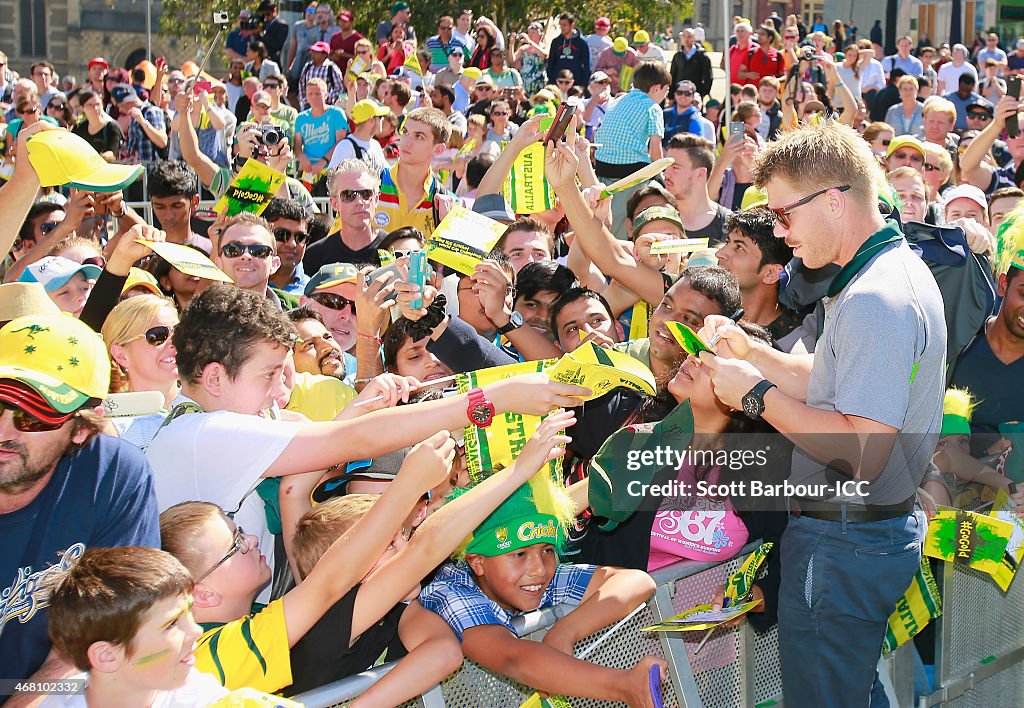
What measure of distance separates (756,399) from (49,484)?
1.79 meters

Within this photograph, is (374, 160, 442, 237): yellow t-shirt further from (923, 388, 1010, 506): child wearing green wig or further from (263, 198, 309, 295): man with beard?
(923, 388, 1010, 506): child wearing green wig

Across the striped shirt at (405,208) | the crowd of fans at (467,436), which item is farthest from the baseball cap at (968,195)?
the striped shirt at (405,208)

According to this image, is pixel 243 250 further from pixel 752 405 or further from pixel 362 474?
pixel 752 405

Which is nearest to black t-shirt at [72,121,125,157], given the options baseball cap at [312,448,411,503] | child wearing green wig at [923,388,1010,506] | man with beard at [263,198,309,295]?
man with beard at [263,198,309,295]

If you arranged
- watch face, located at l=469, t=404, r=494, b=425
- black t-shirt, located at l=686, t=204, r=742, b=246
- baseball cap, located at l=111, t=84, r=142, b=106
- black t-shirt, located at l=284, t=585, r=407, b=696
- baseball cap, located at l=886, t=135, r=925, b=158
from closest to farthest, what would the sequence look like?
black t-shirt, located at l=284, t=585, r=407, b=696
watch face, located at l=469, t=404, r=494, b=425
black t-shirt, located at l=686, t=204, r=742, b=246
baseball cap, located at l=886, t=135, r=925, b=158
baseball cap, located at l=111, t=84, r=142, b=106

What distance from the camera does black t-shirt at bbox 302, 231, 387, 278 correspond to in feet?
20.9

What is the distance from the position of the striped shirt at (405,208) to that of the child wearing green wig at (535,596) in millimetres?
4143

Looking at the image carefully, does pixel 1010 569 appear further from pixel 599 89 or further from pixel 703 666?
pixel 599 89

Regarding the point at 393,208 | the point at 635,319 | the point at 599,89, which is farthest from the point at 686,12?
the point at 635,319

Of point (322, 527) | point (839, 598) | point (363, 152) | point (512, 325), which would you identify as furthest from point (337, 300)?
point (363, 152)

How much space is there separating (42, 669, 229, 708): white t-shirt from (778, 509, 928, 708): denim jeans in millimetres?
1644

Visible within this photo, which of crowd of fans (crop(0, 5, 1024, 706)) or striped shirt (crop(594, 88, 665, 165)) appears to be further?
striped shirt (crop(594, 88, 665, 165))

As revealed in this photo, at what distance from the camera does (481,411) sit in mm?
3393

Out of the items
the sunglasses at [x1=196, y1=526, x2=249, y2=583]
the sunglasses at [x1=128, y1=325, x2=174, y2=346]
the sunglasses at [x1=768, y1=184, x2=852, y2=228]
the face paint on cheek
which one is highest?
the sunglasses at [x1=768, y1=184, x2=852, y2=228]
